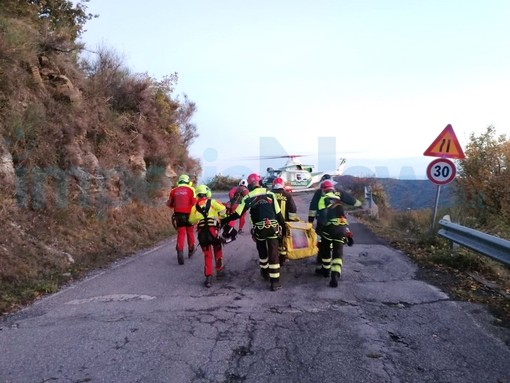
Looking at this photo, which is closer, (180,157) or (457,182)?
(180,157)

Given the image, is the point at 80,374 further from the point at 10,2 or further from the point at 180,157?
the point at 180,157

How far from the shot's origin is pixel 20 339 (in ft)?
16.1

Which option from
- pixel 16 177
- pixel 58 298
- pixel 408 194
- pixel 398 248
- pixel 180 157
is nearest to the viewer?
pixel 58 298

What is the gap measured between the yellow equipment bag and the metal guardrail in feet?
9.12

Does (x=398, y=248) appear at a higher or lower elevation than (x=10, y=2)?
lower

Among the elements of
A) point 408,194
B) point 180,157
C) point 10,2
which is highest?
point 10,2

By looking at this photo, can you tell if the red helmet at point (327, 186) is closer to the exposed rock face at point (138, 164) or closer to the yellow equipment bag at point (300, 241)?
the yellow equipment bag at point (300, 241)

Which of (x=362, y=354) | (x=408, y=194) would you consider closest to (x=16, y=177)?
(x=362, y=354)

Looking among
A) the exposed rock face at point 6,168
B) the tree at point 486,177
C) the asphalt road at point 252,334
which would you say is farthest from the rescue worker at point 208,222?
the tree at point 486,177

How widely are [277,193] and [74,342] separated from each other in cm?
569

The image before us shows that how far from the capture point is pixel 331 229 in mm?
7508

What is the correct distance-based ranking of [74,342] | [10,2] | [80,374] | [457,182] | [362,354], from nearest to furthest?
[80,374] < [362,354] < [74,342] < [10,2] < [457,182]

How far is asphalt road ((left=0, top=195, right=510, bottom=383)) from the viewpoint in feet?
13.4

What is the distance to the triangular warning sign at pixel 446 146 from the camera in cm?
968
